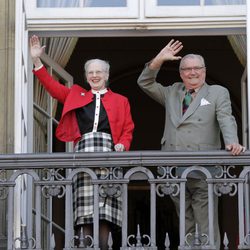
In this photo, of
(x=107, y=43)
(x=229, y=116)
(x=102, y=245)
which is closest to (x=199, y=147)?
(x=229, y=116)

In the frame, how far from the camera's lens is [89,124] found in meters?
10.5

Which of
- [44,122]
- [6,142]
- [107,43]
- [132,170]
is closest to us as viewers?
[132,170]

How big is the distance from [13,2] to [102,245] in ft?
7.30

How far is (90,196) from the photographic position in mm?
10234

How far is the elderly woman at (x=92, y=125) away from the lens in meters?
10.2

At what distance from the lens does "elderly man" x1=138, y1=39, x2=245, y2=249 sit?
10.2 meters

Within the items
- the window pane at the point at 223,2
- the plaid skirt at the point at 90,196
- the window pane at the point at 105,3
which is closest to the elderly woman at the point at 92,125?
the plaid skirt at the point at 90,196

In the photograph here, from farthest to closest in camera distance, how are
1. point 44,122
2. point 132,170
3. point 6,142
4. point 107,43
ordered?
point 107,43
point 44,122
point 6,142
point 132,170

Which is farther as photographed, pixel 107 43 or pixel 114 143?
pixel 107 43

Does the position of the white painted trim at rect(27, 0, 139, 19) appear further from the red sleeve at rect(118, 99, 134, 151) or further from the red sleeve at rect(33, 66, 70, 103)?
the red sleeve at rect(118, 99, 134, 151)

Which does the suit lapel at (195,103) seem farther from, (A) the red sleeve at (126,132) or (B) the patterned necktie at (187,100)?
(A) the red sleeve at (126,132)

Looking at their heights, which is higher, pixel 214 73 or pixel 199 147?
pixel 214 73

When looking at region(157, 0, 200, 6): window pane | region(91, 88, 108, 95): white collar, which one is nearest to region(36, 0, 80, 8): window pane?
region(157, 0, 200, 6): window pane

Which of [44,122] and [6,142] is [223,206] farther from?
[6,142]
